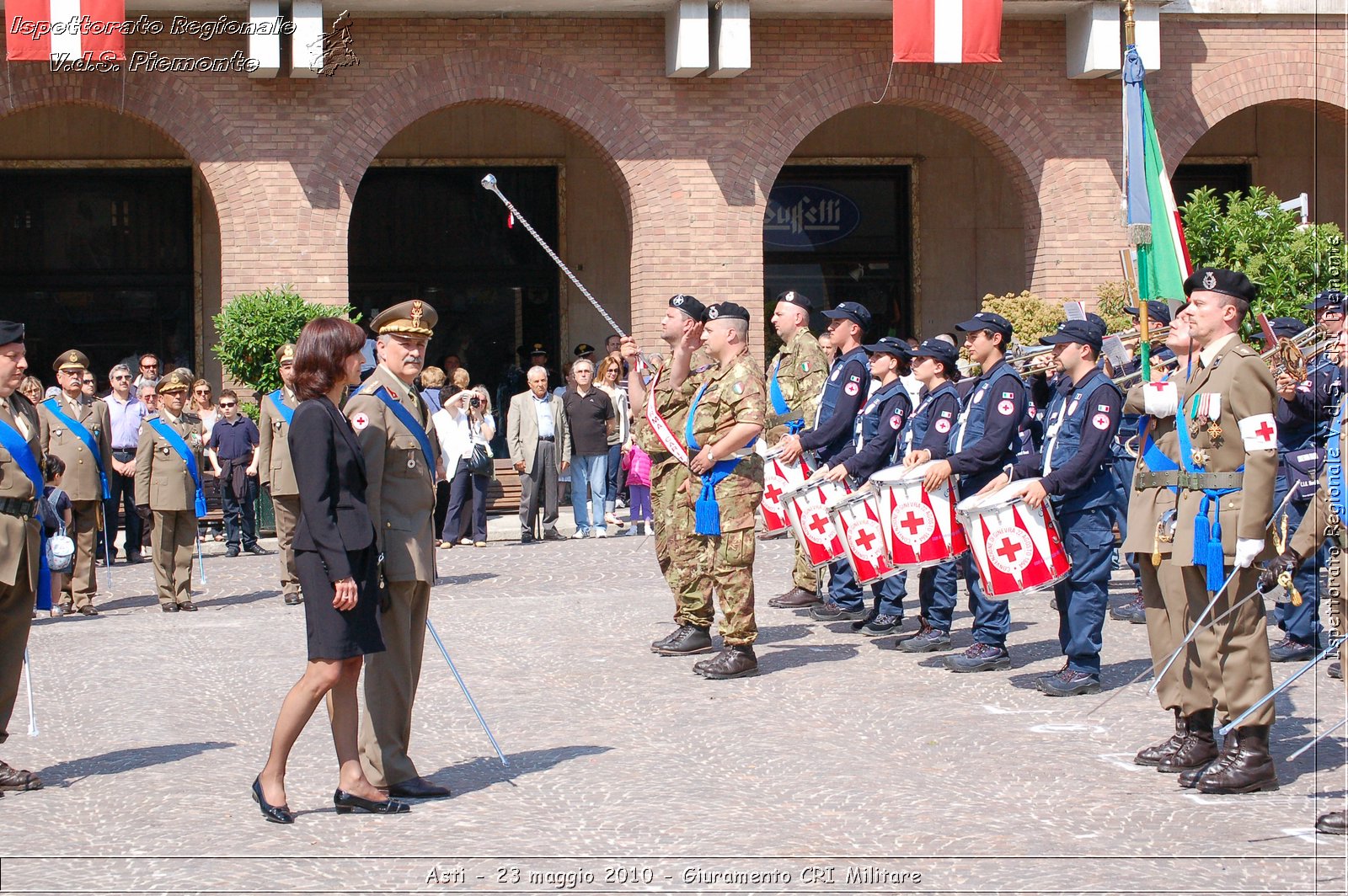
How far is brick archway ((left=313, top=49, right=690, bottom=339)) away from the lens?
19.8m

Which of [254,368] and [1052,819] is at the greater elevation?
[254,368]

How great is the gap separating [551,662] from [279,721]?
3.57 meters

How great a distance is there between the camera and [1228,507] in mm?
6578

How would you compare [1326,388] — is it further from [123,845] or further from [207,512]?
[207,512]

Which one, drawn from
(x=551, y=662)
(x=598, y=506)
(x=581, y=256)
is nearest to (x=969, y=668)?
(x=551, y=662)

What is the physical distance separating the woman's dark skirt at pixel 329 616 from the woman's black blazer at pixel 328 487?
0.05 metres

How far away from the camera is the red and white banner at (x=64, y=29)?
18.0 meters

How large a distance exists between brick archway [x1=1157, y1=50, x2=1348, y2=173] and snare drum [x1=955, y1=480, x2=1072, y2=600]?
1377 centimetres

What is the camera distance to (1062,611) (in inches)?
339

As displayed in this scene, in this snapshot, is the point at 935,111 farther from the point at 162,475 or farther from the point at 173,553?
the point at 173,553

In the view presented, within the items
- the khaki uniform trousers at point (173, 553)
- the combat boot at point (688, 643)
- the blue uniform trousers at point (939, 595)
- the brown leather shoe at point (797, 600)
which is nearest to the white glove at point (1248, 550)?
the blue uniform trousers at point (939, 595)

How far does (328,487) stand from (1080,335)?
4.43 meters

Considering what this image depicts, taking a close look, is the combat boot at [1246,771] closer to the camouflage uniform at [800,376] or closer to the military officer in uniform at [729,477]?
the military officer in uniform at [729,477]

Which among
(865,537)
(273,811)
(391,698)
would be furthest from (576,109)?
(273,811)
